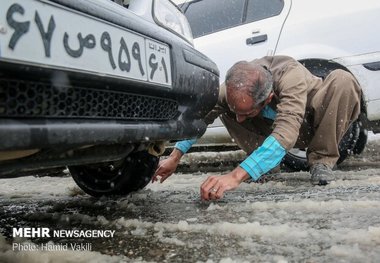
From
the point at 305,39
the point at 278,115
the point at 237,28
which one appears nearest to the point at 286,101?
the point at 278,115

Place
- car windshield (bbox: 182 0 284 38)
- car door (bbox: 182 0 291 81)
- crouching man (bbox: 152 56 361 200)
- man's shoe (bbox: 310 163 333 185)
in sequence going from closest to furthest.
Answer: crouching man (bbox: 152 56 361 200)
man's shoe (bbox: 310 163 333 185)
car door (bbox: 182 0 291 81)
car windshield (bbox: 182 0 284 38)

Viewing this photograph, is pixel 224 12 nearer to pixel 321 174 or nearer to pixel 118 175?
pixel 321 174

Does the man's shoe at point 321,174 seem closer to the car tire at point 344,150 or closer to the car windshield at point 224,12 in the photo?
the car tire at point 344,150

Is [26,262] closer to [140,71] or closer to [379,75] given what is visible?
[140,71]

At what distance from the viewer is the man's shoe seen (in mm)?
2301

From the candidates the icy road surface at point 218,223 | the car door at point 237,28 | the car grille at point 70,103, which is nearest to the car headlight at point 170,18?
the car grille at point 70,103

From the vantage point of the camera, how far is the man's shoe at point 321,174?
2301 millimetres

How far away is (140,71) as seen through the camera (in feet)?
4.49

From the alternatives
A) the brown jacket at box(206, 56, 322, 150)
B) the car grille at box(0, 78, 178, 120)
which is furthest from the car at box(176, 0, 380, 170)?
the car grille at box(0, 78, 178, 120)

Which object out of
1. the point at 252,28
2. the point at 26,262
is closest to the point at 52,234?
the point at 26,262

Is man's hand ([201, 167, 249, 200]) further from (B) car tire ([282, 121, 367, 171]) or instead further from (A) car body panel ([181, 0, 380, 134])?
(A) car body panel ([181, 0, 380, 134])

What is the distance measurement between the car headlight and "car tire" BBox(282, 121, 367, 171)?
1.44 metres

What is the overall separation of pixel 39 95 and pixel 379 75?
7.72 feet

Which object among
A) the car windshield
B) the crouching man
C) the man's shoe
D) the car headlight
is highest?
the car windshield
